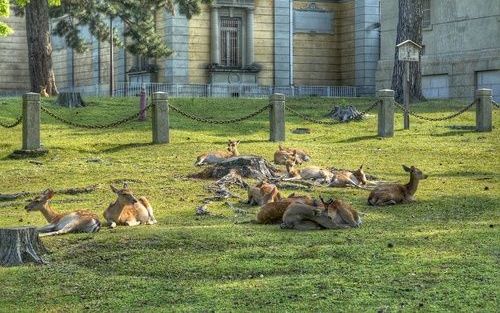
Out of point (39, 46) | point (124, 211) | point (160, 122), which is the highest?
point (39, 46)

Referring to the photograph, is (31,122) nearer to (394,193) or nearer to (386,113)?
(386,113)

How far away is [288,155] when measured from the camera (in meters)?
21.8

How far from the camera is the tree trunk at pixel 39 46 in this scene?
121ft

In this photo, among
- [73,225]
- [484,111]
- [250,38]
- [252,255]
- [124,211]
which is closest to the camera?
[252,255]

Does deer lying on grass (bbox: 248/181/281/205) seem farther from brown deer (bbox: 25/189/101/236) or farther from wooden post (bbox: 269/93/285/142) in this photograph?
wooden post (bbox: 269/93/285/142)

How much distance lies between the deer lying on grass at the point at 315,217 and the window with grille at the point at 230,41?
35.9 meters

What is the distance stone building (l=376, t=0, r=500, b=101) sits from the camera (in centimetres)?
4041

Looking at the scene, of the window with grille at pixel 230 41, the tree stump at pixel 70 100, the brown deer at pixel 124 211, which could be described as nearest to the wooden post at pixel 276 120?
the tree stump at pixel 70 100

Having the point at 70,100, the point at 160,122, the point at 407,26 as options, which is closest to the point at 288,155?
the point at 160,122

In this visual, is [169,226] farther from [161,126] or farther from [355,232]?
[161,126]

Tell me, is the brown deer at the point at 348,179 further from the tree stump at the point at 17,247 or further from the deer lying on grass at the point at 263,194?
the tree stump at the point at 17,247

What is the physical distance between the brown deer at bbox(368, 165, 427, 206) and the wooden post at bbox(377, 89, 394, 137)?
10.8 m

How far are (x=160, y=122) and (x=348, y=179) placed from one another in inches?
301

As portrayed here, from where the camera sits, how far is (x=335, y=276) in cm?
1099
